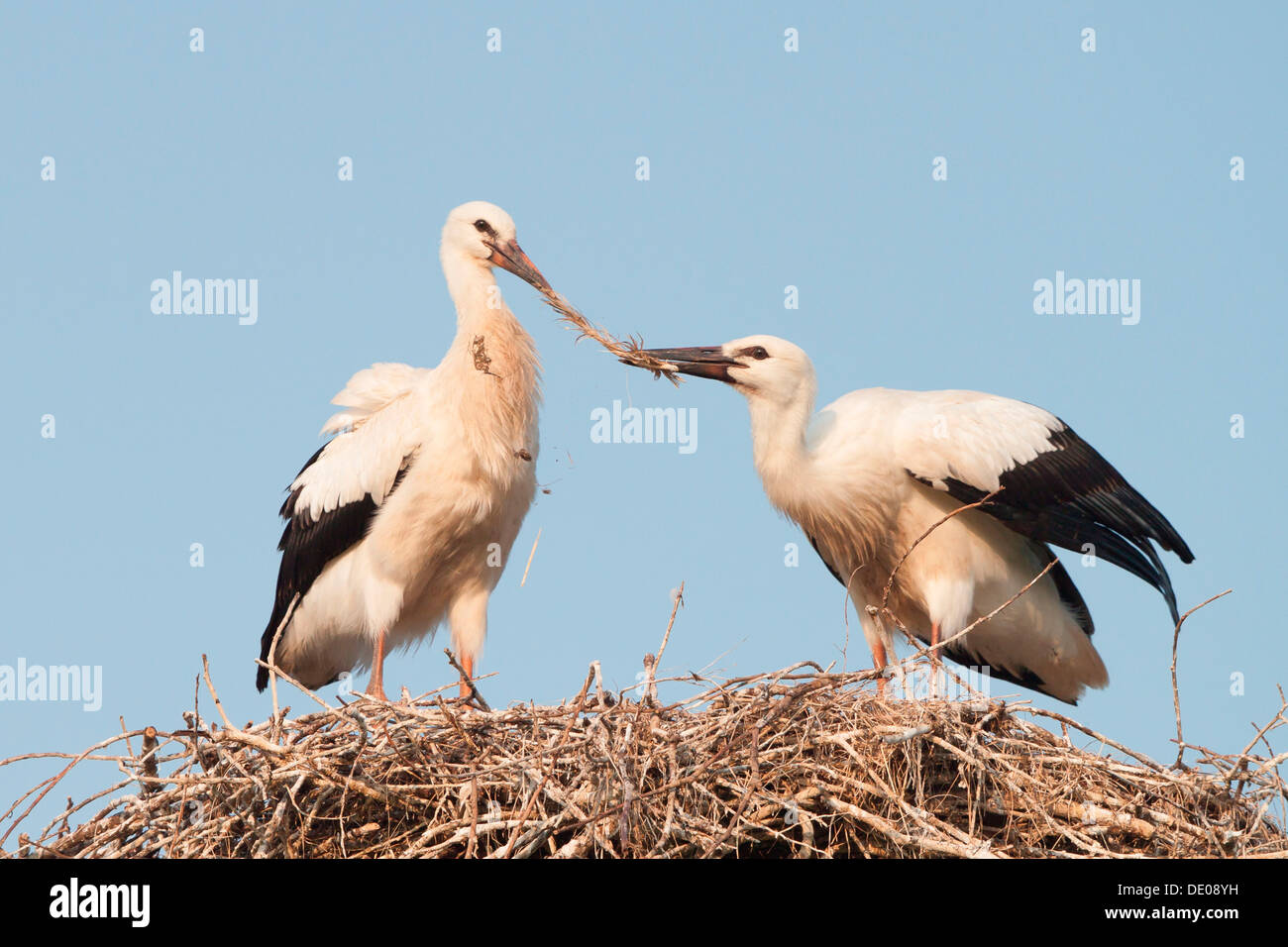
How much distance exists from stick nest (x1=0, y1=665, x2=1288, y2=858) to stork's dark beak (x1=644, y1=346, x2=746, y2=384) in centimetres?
180

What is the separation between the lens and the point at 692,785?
178 inches

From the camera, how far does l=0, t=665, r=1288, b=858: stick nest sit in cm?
450

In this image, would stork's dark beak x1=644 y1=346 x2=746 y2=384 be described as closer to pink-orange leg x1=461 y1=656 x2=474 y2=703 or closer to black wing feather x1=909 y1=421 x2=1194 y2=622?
black wing feather x1=909 y1=421 x2=1194 y2=622

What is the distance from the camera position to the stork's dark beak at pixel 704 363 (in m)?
6.31

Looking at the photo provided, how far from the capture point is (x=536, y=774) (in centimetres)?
447

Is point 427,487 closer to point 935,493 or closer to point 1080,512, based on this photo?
point 935,493

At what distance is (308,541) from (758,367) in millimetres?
2101

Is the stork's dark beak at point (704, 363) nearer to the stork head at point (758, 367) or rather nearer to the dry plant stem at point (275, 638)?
the stork head at point (758, 367)

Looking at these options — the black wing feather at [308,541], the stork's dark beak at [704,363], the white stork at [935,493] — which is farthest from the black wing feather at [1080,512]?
the black wing feather at [308,541]

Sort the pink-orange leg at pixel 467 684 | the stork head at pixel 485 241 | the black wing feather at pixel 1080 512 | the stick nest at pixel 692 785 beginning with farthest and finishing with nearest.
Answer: the stork head at pixel 485 241
the black wing feather at pixel 1080 512
the pink-orange leg at pixel 467 684
the stick nest at pixel 692 785

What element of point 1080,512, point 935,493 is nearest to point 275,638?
point 935,493

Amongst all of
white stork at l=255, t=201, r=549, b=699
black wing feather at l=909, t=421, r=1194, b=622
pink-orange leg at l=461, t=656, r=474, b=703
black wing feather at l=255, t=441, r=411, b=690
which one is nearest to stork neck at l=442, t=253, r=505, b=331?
white stork at l=255, t=201, r=549, b=699
